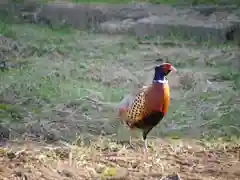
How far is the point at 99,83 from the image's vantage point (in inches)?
280

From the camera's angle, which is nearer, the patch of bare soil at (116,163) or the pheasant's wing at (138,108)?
the patch of bare soil at (116,163)

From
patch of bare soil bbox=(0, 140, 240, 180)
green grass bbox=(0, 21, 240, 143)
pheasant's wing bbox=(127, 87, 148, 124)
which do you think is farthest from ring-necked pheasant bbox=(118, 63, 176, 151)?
green grass bbox=(0, 21, 240, 143)

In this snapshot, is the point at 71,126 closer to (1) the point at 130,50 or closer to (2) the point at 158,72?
(2) the point at 158,72

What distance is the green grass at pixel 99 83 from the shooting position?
5.68m

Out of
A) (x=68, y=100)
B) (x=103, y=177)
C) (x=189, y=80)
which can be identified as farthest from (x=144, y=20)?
(x=103, y=177)

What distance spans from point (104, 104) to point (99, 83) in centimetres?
92

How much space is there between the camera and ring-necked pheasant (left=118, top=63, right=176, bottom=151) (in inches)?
178

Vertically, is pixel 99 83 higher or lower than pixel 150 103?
lower

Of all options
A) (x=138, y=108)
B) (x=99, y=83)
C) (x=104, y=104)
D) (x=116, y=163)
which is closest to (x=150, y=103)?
(x=138, y=108)

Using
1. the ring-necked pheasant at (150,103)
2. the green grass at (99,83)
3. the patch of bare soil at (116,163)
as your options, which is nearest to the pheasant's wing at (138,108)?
the ring-necked pheasant at (150,103)

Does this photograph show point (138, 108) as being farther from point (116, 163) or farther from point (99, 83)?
point (99, 83)

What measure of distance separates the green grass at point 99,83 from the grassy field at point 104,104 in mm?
11

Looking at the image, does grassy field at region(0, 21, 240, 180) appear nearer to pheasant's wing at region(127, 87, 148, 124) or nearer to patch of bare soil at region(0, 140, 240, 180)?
patch of bare soil at region(0, 140, 240, 180)

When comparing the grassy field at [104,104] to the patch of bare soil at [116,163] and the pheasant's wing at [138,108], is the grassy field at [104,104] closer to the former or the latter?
the patch of bare soil at [116,163]
